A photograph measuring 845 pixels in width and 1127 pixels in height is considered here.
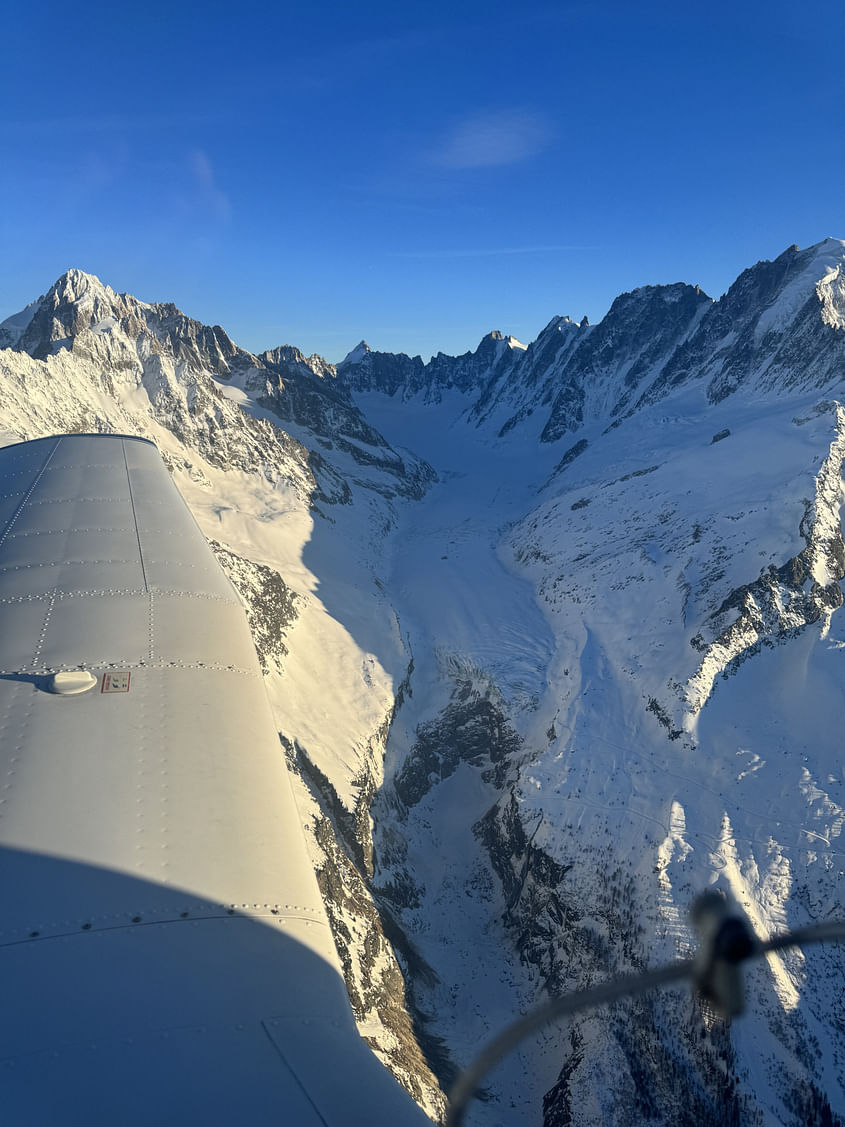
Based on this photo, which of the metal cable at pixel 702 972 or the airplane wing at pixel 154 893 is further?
the airplane wing at pixel 154 893

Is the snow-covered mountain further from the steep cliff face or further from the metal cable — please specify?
the metal cable

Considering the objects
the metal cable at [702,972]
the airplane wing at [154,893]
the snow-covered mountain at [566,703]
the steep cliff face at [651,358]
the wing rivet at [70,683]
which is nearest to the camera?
the metal cable at [702,972]

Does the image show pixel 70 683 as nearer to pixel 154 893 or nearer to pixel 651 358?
pixel 154 893

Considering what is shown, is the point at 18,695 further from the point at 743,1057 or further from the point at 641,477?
the point at 641,477

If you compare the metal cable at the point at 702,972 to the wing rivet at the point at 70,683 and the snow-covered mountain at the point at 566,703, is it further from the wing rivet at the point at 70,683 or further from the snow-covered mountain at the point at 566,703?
the snow-covered mountain at the point at 566,703

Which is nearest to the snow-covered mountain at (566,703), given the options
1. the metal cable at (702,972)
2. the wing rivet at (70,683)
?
the wing rivet at (70,683)

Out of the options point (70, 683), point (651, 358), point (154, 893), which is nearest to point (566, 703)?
point (70, 683)

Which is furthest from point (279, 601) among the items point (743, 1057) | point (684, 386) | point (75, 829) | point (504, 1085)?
point (684, 386)

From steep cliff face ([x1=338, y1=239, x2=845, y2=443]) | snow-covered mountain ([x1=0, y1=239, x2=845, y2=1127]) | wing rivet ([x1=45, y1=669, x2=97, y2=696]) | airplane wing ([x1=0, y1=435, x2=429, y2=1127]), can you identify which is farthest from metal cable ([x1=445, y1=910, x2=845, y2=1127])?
steep cliff face ([x1=338, y1=239, x2=845, y2=443])
